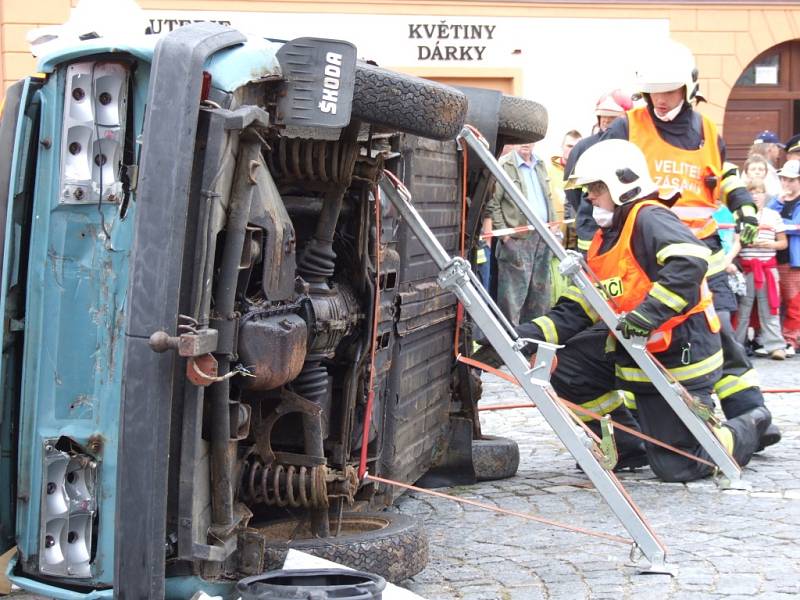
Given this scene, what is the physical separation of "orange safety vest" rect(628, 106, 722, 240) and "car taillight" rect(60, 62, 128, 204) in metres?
3.63

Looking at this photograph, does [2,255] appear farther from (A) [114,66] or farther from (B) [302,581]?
(B) [302,581]

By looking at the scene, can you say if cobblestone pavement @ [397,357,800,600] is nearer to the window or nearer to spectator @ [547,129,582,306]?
spectator @ [547,129,582,306]

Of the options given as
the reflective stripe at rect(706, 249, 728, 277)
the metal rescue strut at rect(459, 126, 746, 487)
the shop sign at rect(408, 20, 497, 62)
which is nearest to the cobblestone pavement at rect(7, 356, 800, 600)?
the metal rescue strut at rect(459, 126, 746, 487)

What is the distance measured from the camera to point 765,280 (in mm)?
11406

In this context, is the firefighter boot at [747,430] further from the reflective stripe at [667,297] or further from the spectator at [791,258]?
the spectator at [791,258]

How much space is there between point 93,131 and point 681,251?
3.00m

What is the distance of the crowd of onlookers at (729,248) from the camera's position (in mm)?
10180

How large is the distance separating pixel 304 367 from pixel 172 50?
1097mm

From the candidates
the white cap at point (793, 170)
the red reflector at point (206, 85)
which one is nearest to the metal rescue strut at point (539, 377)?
the red reflector at point (206, 85)

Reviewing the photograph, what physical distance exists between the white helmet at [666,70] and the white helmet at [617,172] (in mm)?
598

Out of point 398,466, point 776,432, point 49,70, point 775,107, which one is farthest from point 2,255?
point 775,107

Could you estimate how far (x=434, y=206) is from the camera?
5301 millimetres

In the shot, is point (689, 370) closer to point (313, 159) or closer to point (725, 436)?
point (725, 436)

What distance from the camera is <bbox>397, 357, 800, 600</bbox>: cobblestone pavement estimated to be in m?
4.43
